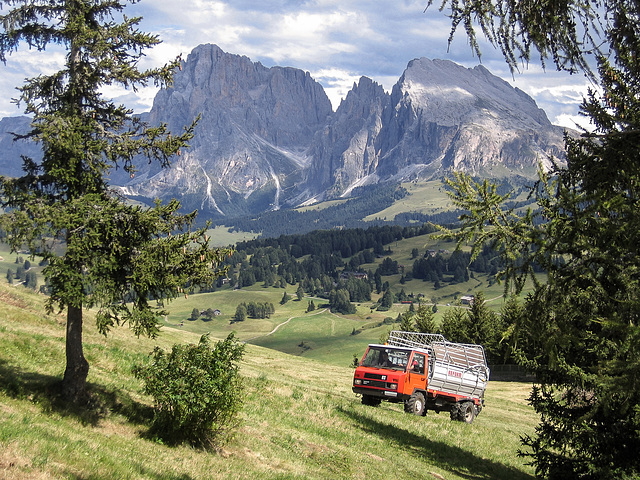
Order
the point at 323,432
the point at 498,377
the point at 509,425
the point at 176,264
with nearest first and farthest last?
the point at 176,264 → the point at 323,432 → the point at 509,425 → the point at 498,377

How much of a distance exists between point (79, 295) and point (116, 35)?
729 cm

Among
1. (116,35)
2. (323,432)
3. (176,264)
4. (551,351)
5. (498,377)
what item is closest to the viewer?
(551,351)

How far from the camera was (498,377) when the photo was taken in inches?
3007

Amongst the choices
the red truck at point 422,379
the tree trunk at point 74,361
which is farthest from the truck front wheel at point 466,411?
the tree trunk at point 74,361

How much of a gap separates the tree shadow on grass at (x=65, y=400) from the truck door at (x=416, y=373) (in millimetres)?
13564

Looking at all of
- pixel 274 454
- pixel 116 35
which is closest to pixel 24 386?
pixel 274 454

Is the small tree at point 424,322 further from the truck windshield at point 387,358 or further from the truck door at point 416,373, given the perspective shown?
the truck door at point 416,373

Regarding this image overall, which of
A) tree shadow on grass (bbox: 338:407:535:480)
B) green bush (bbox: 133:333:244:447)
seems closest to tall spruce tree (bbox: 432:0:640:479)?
green bush (bbox: 133:333:244:447)

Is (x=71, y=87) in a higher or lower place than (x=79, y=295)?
higher

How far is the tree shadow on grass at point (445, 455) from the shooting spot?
18.8 m

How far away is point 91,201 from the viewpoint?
14359 mm

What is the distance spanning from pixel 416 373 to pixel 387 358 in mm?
1556

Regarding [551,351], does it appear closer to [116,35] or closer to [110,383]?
[116,35]

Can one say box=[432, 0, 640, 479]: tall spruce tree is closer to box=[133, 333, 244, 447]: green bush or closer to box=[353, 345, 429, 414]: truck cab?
box=[133, 333, 244, 447]: green bush
